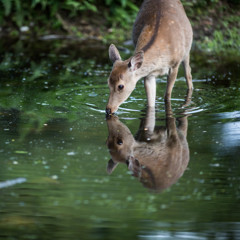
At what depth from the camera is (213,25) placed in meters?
15.6

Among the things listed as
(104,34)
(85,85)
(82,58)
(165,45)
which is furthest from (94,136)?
(104,34)

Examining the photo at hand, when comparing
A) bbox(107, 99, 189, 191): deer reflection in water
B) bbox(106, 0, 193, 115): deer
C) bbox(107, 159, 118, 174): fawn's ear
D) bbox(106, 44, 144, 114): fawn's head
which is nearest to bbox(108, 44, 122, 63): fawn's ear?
bbox(106, 0, 193, 115): deer

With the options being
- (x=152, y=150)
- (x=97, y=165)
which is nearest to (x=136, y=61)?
(x=152, y=150)

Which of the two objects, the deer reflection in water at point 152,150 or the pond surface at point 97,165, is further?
the deer reflection in water at point 152,150

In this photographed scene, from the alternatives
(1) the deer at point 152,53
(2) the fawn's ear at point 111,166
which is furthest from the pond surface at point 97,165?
(1) the deer at point 152,53

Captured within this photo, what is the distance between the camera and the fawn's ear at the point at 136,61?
346 inches

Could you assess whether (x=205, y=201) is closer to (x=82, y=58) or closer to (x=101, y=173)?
(x=101, y=173)

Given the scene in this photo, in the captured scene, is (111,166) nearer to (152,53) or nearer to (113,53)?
(113,53)

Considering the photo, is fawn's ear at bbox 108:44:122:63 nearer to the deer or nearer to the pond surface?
the deer

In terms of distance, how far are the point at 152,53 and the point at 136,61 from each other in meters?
0.40

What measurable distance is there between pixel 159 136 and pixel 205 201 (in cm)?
218

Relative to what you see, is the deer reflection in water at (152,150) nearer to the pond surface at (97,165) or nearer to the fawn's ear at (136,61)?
the pond surface at (97,165)

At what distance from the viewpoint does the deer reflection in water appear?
649cm

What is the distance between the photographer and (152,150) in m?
7.36
